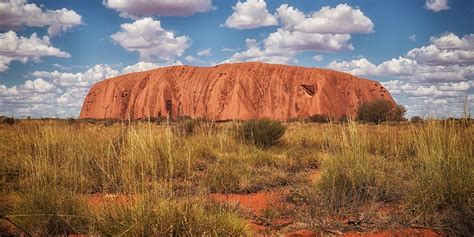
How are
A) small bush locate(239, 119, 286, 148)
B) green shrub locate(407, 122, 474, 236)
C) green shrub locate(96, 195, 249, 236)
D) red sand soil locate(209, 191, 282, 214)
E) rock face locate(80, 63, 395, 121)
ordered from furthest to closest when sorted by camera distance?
rock face locate(80, 63, 395, 121) → small bush locate(239, 119, 286, 148) → red sand soil locate(209, 191, 282, 214) → green shrub locate(407, 122, 474, 236) → green shrub locate(96, 195, 249, 236)

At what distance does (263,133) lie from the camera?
A: 11305 millimetres

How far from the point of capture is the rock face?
7319 cm

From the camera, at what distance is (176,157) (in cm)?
733

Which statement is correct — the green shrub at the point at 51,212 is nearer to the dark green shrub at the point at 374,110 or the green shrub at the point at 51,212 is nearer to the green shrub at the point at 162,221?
the green shrub at the point at 162,221

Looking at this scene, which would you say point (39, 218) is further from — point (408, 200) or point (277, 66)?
point (277, 66)

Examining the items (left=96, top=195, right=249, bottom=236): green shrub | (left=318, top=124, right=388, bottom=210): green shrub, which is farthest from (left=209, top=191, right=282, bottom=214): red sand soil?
(left=96, top=195, right=249, bottom=236): green shrub

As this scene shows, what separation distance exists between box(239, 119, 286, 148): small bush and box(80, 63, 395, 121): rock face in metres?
57.0

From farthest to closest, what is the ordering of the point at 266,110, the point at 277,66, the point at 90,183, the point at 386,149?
the point at 277,66, the point at 266,110, the point at 386,149, the point at 90,183

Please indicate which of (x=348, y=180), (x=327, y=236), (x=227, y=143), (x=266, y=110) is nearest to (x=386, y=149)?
(x=227, y=143)

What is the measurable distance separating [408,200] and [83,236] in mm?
3470

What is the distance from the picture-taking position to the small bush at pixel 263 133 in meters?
11.3

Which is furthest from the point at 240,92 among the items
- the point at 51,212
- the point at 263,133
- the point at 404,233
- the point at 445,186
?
the point at 404,233

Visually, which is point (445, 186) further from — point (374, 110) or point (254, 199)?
point (374, 110)

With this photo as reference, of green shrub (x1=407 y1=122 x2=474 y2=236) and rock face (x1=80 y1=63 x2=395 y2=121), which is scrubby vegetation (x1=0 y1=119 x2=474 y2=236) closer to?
green shrub (x1=407 y1=122 x2=474 y2=236)
